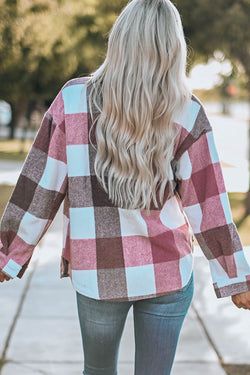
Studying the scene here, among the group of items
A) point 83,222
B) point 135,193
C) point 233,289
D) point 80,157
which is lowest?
point 233,289

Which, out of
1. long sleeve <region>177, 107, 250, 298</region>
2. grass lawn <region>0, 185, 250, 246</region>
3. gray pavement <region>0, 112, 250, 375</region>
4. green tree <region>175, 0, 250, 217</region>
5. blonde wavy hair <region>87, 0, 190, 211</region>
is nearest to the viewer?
blonde wavy hair <region>87, 0, 190, 211</region>

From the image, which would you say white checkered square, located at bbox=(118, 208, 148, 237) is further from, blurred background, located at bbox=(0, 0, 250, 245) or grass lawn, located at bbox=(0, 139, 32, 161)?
grass lawn, located at bbox=(0, 139, 32, 161)

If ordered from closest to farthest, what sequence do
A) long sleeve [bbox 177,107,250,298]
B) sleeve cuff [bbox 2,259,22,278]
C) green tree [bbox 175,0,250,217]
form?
long sleeve [bbox 177,107,250,298] → sleeve cuff [bbox 2,259,22,278] → green tree [bbox 175,0,250,217]

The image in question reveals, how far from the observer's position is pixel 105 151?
1.98 metres

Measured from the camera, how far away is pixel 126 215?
A: 199 centimetres

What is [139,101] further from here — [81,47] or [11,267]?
[81,47]

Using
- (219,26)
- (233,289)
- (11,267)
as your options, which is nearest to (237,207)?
(219,26)

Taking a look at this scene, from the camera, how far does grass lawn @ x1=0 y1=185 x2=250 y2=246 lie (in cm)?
742

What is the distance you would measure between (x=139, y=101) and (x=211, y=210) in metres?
0.46

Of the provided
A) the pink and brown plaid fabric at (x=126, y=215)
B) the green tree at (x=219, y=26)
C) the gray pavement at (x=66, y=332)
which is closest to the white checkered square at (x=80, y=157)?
the pink and brown plaid fabric at (x=126, y=215)

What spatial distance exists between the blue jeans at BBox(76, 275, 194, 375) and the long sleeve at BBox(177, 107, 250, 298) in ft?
0.44

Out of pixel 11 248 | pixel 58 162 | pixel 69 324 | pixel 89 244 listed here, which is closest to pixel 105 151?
pixel 58 162

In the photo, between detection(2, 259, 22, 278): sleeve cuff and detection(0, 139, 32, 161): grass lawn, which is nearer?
detection(2, 259, 22, 278): sleeve cuff

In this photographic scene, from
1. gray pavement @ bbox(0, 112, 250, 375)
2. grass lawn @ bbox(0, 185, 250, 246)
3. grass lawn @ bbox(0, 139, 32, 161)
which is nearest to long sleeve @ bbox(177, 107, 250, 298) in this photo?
gray pavement @ bbox(0, 112, 250, 375)
